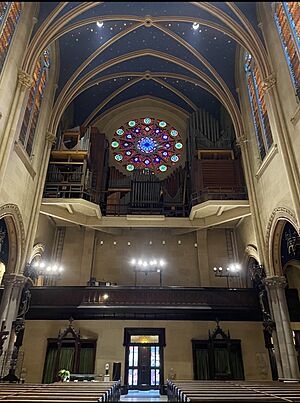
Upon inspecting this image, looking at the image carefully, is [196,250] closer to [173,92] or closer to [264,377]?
[264,377]

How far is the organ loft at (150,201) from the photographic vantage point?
11.4 metres

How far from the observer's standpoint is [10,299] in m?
11.5

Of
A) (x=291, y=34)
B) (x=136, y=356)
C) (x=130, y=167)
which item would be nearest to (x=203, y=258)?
(x=136, y=356)

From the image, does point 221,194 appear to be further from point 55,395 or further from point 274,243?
point 55,395

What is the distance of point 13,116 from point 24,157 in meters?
1.87

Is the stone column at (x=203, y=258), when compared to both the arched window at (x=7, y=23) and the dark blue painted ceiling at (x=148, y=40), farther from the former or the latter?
the arched window at (x=7, y=23)

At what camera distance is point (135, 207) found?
56.9 ft

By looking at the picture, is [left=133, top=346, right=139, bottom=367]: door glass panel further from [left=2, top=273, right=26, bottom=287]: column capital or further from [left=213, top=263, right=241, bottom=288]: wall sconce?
[left=2, top=273, right=26, bottom=287]: column capital

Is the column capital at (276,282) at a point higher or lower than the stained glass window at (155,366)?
higher

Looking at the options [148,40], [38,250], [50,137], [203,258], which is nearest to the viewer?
[50,137]

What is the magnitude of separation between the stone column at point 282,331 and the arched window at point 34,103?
1110 centimetres

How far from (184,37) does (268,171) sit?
27.3 feet

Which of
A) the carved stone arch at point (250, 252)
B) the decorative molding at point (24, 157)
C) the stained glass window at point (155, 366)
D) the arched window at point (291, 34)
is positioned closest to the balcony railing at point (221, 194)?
the carved stone arch at point (250, 252)

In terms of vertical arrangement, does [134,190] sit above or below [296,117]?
above
